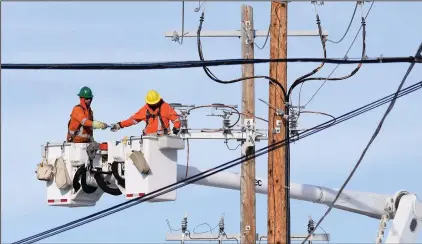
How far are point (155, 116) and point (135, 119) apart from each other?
0.60 metres

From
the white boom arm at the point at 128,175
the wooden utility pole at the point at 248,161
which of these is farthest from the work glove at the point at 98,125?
the wooden utility pole at the point at 248,161

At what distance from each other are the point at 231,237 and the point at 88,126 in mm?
10953

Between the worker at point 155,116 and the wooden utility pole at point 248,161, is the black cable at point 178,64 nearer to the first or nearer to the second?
the worker at point 155,116

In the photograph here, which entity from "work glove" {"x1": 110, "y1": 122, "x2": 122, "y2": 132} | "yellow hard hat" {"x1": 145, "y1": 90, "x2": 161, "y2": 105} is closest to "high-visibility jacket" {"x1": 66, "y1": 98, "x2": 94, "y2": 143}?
"work glove" {"x1": 110, "y1": 122, "x2": 122, "y2": 132}

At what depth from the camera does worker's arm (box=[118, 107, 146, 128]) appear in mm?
25672

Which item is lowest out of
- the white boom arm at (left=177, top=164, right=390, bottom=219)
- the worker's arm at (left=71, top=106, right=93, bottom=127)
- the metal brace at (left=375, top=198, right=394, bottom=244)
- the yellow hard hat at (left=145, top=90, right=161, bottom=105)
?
the metal brace at (left=375, top=198, right=394, bottom=244)

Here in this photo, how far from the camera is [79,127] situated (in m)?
26.1

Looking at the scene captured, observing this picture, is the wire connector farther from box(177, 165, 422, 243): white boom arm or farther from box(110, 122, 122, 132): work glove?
box(110, 122, 122, 132): work glove

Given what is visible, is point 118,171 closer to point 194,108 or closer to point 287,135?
point 287,135

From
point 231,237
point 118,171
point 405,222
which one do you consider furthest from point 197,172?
point 231,237

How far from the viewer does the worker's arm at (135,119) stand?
84.2ft

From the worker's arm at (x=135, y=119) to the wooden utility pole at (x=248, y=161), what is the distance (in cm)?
498

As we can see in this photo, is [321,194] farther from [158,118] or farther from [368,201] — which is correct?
[158,118]

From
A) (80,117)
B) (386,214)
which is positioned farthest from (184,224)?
(386,214)
